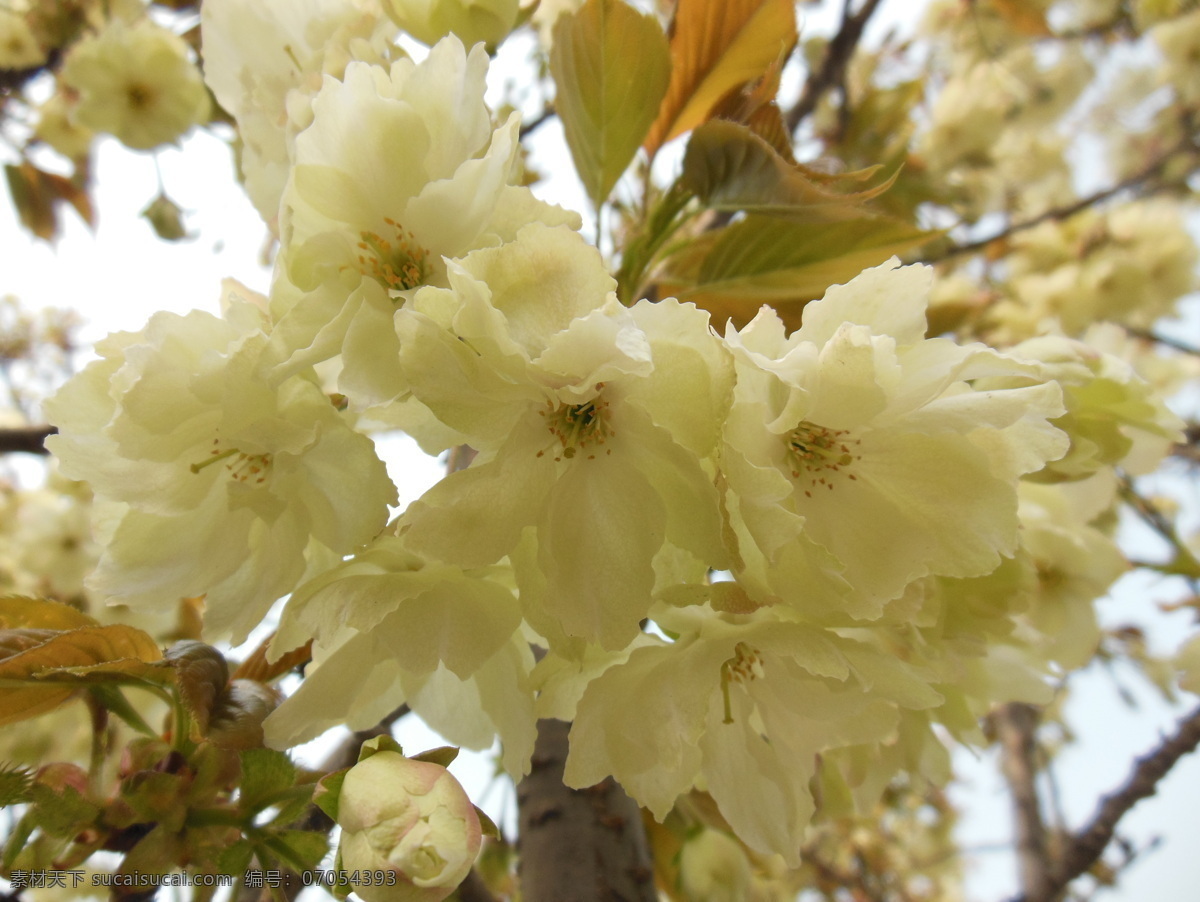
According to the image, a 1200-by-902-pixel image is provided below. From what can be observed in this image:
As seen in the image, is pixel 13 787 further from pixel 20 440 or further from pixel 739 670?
pixel 20 440

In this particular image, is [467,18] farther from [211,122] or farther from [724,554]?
[211,122]

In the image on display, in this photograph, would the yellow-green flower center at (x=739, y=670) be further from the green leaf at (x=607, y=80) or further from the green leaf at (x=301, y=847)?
the green leaf at (x=607, y=80)

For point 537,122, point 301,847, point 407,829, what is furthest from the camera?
point 537,122

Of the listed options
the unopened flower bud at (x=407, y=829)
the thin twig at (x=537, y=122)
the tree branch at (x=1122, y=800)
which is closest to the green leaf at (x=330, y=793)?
the unopened flower bud at (x=407, y=829)

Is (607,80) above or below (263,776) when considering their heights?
above

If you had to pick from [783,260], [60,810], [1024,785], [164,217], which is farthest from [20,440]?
[1024,785]

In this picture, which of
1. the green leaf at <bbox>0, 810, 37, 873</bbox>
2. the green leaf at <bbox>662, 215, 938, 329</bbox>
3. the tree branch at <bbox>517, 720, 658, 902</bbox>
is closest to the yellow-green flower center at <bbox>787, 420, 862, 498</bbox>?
the green leaf at <bbox>662, 215, 938, 329</bbox>

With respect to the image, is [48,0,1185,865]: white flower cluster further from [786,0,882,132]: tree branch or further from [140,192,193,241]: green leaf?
[786,0,882,132]: tree branch
